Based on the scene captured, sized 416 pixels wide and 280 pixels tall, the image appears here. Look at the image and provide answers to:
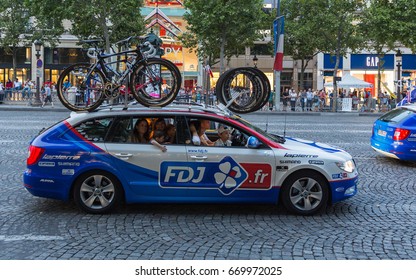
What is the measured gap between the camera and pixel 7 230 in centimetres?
640

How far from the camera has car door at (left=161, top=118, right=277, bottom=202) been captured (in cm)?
696

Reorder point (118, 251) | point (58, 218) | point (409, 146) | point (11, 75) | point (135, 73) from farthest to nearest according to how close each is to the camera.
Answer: point (11, 75) → point (409, 146) → point (135, 73) → point (58, 218) → point (118, 251)

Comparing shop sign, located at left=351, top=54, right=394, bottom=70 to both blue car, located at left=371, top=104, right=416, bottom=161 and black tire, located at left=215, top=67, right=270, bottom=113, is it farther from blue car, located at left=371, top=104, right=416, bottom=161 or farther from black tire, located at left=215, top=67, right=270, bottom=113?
black tire, located at left=215, top=67, right=270, bottom=113

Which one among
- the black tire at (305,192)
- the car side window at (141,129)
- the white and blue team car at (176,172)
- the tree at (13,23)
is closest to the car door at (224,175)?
the white and blue team car at (176,172)

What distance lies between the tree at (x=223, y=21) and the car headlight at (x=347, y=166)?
3119cm

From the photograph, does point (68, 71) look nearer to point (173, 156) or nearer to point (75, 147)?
point (75, 147)

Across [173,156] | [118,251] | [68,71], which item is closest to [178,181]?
[173,156]

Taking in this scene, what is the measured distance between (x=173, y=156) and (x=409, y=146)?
6.37 m

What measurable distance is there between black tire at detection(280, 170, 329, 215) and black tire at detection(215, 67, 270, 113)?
1764 mm

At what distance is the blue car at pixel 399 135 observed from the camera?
36.9 ft

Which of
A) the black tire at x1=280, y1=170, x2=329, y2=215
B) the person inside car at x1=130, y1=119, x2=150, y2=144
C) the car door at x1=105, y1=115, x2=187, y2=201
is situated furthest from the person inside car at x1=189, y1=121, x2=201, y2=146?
the black tire at x1=280, y1=170, x2=329, y2=215

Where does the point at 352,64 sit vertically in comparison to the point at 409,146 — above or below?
above

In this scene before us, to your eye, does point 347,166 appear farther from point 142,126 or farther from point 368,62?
point 368,62

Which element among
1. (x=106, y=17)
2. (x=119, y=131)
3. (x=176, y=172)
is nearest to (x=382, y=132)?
(x=176, y=172)
